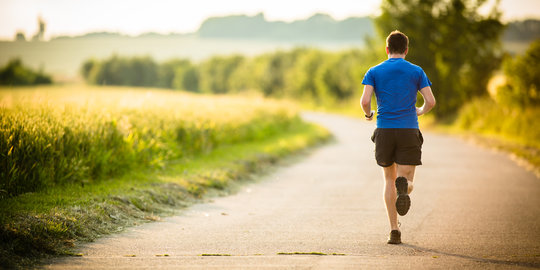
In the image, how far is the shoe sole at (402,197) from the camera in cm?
583

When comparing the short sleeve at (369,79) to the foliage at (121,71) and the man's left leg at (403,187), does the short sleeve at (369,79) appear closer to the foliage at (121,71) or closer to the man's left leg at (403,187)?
the man's left leg at (403,187)

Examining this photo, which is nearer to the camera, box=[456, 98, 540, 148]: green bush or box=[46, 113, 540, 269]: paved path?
box=[46, 113, 540, 269]: paved path

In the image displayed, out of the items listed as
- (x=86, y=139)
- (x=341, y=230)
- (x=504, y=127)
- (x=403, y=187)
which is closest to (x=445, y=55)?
(x=504, y=127)

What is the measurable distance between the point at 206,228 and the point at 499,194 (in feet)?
20.6

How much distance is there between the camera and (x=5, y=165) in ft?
25.4

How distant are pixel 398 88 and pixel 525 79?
2145 cm

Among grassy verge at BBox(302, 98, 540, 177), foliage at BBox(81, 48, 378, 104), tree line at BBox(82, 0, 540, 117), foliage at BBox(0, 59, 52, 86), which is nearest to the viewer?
grassy verge at BBox(302, 98, 540, 177)

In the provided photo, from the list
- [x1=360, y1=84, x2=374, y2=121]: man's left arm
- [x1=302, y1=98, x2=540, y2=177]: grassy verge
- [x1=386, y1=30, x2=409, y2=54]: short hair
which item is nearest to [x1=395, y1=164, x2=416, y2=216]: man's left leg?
[x1=360, y1=84, x2=374, y2=121]: man's left arm

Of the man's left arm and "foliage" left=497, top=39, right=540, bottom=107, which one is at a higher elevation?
"foliage" left=497, top=39, right=540, bottom=107

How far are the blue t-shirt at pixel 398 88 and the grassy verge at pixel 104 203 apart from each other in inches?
147

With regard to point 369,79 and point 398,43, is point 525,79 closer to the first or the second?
point 398,43

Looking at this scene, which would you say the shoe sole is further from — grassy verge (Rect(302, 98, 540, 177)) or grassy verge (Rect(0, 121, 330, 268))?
grassy verge (Rect(302, 98, 540, 177))

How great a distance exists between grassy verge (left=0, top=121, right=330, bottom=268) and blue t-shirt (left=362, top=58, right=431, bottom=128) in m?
3.73

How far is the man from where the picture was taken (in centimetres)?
597
